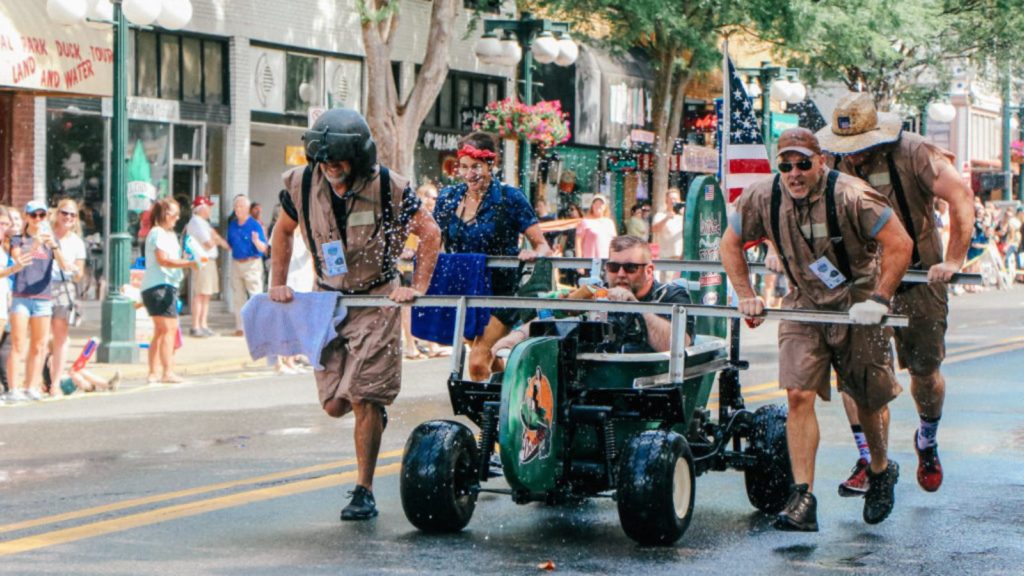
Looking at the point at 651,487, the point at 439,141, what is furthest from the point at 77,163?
the point at 651,487

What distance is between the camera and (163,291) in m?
15.6

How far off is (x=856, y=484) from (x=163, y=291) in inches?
331

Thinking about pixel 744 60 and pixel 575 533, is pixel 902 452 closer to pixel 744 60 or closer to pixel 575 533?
pixel 575 533

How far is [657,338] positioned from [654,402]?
0.49 m

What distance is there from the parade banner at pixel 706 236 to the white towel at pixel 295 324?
576cm

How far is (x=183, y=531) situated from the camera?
773 cm

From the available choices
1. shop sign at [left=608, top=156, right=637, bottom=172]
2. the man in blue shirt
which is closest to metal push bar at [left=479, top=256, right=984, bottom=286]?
the man in blue shirt

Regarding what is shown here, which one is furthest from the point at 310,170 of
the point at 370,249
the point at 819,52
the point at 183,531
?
the point at 819,52

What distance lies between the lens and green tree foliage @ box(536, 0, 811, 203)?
1127 inches

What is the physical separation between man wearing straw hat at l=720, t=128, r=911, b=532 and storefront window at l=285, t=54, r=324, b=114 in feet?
61.5

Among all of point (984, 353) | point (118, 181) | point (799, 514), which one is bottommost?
point (799, 514)

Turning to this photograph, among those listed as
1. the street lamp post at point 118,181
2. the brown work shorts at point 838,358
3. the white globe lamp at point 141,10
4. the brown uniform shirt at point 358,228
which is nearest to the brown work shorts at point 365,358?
the brown uniform shirt at point 358,228

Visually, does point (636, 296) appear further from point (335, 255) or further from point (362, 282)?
point (335, 255)

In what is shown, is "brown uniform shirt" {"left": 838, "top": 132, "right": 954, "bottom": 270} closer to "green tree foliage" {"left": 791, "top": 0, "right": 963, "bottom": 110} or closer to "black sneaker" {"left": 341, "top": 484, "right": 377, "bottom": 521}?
"black sneaker" {"left": 341, "top": 484, "right": 377, "bottom": 521}
